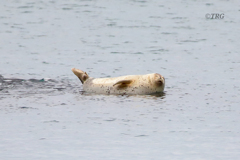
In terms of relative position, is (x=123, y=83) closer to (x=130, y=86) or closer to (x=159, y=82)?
(x=130, y=86)

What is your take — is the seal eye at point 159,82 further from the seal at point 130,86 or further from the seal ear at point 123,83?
the seal ear at point 123,83

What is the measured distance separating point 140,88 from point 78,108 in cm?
251

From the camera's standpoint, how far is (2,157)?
12.0 m

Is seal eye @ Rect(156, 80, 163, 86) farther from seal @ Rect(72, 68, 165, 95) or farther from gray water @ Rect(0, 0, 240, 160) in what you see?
gray water @ Rect(0, 0, 240, 160)

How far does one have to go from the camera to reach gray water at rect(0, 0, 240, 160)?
42.7 ft

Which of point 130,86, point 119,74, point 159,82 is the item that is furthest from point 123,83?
point 119,74

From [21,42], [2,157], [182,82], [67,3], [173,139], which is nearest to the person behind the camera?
[2,157]

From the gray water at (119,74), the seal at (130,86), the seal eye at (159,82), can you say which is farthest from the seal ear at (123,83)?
the seal eye at (159,82)

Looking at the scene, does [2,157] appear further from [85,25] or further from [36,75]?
[85,25]

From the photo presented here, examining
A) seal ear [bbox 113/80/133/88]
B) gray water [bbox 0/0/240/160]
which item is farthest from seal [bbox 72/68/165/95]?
gray water [bbox 0/0/240/160]

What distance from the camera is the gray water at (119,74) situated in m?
13.0

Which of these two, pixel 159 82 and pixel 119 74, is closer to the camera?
pixel 159 82

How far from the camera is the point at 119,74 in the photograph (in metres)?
21.3

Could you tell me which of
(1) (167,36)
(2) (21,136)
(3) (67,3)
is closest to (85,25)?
(1) (167,36)
